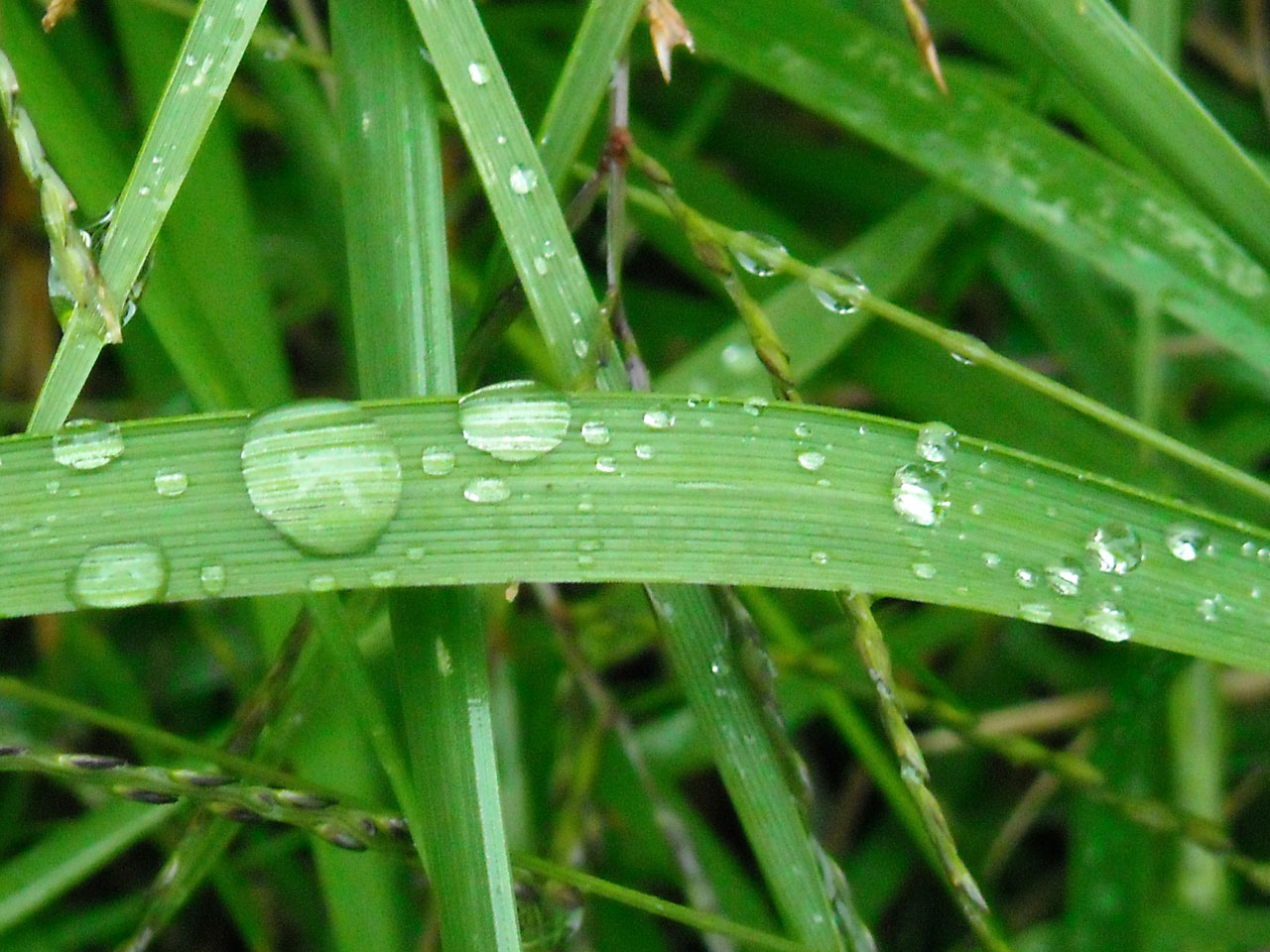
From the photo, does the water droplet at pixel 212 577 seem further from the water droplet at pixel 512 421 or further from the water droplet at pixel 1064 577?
the water droplet at pixel 1064 577

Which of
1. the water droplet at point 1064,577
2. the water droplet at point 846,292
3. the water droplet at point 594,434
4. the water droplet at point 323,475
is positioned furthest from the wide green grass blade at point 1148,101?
the water droplet at point 323,475

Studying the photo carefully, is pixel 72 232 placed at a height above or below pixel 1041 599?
below

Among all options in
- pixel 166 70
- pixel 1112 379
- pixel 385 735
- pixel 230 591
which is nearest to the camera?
pixel 230 591

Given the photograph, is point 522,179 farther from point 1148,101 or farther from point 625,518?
point 1148,101

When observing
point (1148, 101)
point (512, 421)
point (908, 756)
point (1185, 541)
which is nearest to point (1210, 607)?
Answer: point (1185, 541)

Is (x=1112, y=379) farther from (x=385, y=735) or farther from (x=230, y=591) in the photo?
(x=230, y=591)

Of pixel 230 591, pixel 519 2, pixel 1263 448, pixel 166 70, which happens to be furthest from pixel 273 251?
pixel 1263 448

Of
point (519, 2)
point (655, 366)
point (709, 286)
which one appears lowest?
point (655, 366)
